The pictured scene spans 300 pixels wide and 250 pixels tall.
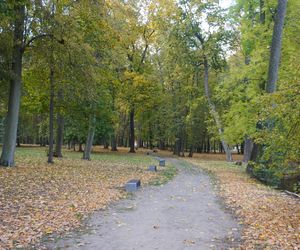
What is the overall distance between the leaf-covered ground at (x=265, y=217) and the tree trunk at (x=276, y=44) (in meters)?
5.79

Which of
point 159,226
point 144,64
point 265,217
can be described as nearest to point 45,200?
point 159,226

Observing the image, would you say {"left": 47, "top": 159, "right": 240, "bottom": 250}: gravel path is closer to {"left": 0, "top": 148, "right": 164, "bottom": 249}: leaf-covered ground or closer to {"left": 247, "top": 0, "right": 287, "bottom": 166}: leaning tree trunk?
{"left": 0, "top": 148, "right": 164, "bottom": 249}: leaf-covered ground

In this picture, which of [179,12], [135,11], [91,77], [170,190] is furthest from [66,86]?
[135,11]

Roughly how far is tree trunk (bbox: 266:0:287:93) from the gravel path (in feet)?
25.4

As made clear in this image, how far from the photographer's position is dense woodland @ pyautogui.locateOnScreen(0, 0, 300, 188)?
408 inches

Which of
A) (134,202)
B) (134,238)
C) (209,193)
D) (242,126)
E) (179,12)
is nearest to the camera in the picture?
(134,238)

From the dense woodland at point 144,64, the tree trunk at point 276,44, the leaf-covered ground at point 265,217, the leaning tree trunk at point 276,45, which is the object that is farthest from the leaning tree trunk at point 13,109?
the tree trunk at point 276,44

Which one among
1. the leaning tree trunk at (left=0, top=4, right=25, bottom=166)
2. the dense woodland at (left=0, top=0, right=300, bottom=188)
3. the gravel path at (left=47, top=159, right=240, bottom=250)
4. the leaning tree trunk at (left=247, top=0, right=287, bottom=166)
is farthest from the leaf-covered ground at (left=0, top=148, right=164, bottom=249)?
the leaning tree trunk at (left=247, top=0, right=287, bottom=166)

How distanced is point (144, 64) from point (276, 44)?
2484cm

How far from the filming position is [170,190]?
1303 centimetres

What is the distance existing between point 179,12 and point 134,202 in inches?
983

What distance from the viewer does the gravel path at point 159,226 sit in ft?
21.0

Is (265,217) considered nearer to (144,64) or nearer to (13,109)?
(13,109)

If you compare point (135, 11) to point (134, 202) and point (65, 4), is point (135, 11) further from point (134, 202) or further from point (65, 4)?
point (134, 202)
